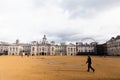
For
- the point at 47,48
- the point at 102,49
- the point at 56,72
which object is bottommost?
the point at 56,72

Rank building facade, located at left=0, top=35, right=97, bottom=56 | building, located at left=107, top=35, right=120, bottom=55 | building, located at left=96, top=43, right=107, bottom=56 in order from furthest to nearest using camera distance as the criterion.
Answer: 1. building facade, located at left=0, top=35, right=97, bottom=56
2. building, located at left=96, top=43, right=107, bottom=56
3. building, located at left=107, top=35, right=120, bottom=55

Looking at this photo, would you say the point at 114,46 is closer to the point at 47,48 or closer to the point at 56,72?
the point at 47,48

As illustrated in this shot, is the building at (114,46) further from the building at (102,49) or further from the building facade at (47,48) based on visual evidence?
the building facade at (47,48)

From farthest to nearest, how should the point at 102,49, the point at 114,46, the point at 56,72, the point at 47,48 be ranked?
the point at 47,48 < the point at 102,49 < the point at 114,46 < the point at 56,72

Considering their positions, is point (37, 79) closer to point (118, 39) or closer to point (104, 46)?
point (118, 39)

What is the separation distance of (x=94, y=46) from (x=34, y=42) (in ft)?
179

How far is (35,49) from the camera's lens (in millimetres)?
174500

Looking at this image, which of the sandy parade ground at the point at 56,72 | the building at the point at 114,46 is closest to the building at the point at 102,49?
the building at the point at 114,46

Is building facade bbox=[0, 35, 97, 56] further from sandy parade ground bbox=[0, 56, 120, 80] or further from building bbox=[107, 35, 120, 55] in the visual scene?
sandy parade ground bbox=[0, 56, 120, 80]

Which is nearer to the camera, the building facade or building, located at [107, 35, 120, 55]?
building, located at [107, 35, 120, 55]

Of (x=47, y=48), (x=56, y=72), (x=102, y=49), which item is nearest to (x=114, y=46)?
(x=102, y=49)

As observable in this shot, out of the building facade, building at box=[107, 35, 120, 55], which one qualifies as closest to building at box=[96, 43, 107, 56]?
the building facade

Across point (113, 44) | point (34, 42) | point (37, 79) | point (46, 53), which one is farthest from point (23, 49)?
point (37, 79)

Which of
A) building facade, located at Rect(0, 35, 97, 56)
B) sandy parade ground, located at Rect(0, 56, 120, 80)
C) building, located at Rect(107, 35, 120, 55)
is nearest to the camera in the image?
sandy parade ground, located at Rect(0, 56, 120, 80)
